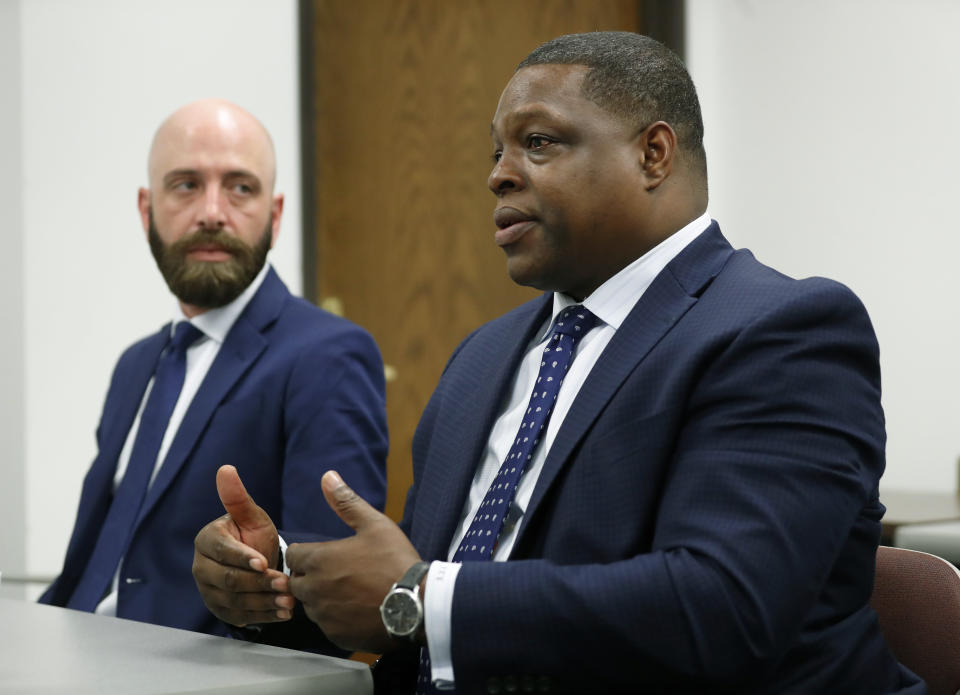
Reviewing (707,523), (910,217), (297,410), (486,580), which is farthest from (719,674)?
(910,217)

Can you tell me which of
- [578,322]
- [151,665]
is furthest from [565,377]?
[151,665]

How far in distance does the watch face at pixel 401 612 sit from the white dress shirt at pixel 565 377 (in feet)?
0.71

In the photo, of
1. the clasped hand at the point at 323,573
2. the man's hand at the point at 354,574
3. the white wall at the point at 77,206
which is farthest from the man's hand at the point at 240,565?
the white wall at the point at 77,206

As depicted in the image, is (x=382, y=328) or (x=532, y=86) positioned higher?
(x=532, y=86)

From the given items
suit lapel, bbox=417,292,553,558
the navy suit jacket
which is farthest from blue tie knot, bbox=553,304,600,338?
the navy suit jacket

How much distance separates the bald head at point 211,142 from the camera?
2.38 metres

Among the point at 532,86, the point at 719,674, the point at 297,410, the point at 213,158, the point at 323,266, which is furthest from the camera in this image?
the point at 323,266

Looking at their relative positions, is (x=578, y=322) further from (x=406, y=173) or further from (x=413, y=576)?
(x=406, y=173)

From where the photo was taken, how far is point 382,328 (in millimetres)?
3873

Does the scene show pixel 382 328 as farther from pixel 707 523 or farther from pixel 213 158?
pixel 707 523

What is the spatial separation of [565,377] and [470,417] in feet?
0.60

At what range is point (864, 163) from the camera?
4000mm

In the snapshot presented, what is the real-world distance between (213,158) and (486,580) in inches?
58.8

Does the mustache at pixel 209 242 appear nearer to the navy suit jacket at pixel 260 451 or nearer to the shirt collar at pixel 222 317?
the shirt collar at pixel 222 317
